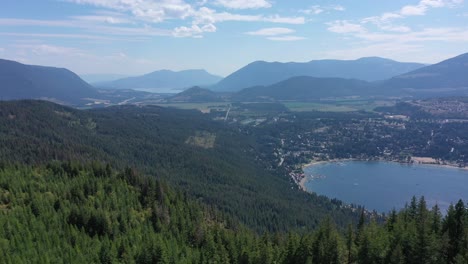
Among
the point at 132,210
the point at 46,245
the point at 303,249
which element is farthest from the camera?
the point at 132,210

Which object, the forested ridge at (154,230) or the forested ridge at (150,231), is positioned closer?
the forested ridge at (150,231)

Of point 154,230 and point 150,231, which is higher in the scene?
point 150,231

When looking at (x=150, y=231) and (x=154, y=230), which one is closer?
(x=150, y=231)

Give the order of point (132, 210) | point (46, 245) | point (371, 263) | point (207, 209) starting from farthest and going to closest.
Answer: point (207, 209), point (132, 210), point (46, 245), point (371, 263)

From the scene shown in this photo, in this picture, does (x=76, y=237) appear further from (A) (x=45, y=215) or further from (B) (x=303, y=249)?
(B) (x=303, y=249)

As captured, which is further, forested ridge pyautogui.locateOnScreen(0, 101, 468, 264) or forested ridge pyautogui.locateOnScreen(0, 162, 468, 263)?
forested ridge pyautogui.locateOnScreen(0, 101, 468, 264)

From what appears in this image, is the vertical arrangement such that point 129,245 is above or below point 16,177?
below

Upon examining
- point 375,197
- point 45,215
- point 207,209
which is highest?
point 45,215

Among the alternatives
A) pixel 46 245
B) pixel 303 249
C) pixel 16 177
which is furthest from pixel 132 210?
pixel 303 249
